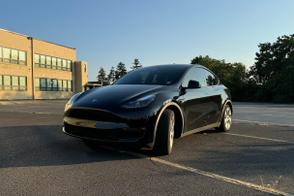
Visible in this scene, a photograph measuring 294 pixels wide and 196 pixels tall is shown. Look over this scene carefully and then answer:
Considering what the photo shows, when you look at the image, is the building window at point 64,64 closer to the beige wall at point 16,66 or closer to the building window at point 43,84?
the building window at point 43,84

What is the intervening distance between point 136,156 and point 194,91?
1880 mm

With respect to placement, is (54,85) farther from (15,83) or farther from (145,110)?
(145,110)

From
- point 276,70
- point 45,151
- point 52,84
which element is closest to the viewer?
point 45,151

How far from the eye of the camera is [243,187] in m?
4.88

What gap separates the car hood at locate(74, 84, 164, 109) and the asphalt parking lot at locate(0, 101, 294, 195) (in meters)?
0.78

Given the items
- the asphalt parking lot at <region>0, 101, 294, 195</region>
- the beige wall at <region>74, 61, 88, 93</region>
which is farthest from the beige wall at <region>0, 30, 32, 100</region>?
the asphalt parking lot at <region>0, 101, 294, 195</region>

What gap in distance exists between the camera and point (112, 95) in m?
6.62

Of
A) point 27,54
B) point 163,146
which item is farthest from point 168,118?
point 27,54

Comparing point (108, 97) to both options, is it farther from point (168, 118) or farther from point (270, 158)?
point (270, 158)

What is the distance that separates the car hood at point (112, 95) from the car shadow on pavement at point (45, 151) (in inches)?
30.1

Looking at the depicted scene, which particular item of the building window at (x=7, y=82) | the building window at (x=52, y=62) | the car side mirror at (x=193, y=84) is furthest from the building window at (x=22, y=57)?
the car side mirror at (x=193, y=84)

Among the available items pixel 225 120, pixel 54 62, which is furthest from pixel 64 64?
pixel 225 120

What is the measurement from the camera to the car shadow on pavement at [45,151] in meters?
6.08

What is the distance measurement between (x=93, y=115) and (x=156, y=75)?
1940 mm
